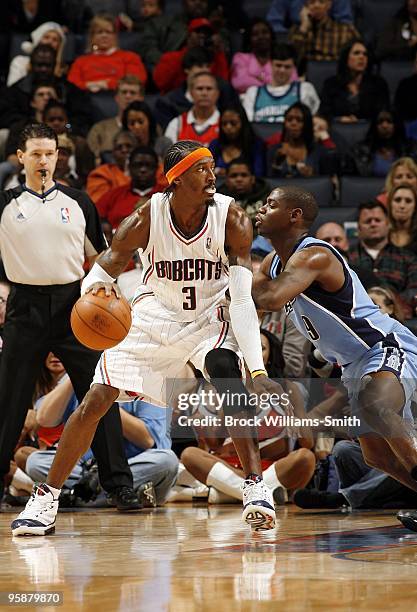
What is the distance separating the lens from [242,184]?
791 cm

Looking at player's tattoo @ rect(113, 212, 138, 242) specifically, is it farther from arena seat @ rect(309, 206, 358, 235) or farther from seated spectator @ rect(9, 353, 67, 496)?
arena seat @ rect(309, 206, 358, 235)

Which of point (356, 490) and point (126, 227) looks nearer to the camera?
point (126, 227)

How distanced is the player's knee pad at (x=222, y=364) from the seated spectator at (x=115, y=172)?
4.25 m

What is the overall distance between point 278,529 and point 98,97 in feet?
20.4

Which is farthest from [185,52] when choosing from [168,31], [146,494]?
[146,494]

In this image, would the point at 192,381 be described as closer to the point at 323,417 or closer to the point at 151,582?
the point at 323,417

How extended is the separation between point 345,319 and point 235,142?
4.46 m

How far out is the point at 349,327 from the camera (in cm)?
452

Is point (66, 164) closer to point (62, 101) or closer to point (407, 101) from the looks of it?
point (62, 101)

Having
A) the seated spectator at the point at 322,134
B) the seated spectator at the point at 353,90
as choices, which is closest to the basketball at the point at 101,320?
the seated spectator at the point at 322,134

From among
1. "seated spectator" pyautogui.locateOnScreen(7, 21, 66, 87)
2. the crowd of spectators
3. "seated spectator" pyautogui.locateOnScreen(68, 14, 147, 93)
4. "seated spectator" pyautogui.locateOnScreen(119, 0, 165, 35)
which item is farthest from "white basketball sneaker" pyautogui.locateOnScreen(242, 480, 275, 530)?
"seated spectator" pyautogui.locateOnScreen(119, 0, 165, 35)

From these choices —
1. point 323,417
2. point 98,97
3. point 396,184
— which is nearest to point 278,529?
point 323,417

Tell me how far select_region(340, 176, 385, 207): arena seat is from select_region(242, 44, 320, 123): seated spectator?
1197 millimetres

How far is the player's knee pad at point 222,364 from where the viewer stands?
443 centimetres
